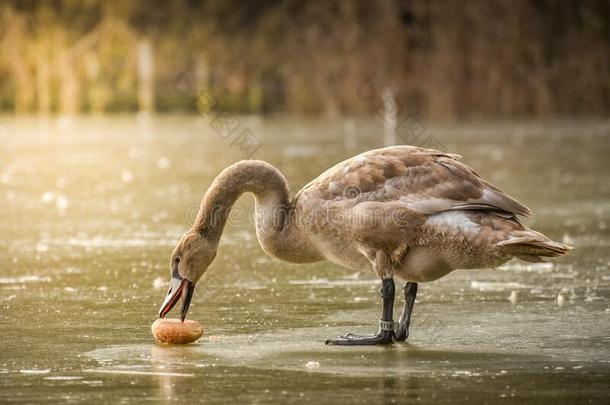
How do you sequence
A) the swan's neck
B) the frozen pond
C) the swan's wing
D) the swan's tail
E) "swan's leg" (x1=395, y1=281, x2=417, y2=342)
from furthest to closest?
the swan's neck, "swan's leg" (x1=395, y1=281, x2=417, y2=342), the swan's wing, the swan's tail, the frozen pond

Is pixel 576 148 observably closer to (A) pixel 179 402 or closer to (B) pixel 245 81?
(A) pixel 179 402

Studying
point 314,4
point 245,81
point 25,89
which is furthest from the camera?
point 245,81

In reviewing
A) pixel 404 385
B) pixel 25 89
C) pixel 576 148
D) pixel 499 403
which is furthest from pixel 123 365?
pixel 25 89

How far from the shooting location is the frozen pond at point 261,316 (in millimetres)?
6477

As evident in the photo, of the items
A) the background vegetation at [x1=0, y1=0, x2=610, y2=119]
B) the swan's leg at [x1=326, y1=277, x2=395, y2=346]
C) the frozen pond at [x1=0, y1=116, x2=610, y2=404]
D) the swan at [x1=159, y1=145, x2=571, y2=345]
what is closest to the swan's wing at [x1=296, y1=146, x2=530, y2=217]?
the swan at [x1=159, y1=145, x2=571, y2=345]

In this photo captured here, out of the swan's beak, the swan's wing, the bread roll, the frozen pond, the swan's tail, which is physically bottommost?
the frozen pond

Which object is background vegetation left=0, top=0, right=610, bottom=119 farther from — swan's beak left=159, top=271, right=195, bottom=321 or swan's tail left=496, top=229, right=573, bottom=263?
swan's tail left=496, top=229, right=573, bottom=263

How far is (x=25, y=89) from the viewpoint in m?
42.2

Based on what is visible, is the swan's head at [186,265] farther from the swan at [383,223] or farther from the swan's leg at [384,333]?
the swan's leg at [384,333]

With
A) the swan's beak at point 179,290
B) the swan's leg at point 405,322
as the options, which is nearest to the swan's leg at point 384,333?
the swan's leg at point 405,322

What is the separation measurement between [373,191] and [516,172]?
12.2m

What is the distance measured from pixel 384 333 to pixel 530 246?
36.3 inches

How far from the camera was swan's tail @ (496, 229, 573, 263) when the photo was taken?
23.9 feet

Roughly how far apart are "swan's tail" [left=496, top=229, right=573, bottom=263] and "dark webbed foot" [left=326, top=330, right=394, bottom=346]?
776mm
